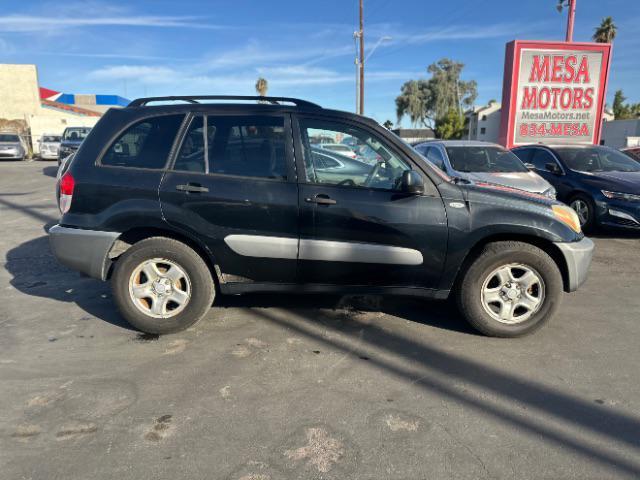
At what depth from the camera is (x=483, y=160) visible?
8188 mm

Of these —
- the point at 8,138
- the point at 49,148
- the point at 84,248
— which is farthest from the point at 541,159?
the point at 8,138

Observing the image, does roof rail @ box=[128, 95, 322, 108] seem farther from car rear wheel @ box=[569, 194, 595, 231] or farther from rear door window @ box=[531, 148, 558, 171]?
rear door window @ box=[531, 148, 558, 171]

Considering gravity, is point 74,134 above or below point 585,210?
above

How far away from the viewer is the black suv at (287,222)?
3.46 metres

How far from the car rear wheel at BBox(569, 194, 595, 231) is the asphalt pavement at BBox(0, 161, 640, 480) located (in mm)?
3206

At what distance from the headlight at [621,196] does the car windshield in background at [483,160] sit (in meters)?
1.32

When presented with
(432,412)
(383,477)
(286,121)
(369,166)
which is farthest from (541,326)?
(286,121)

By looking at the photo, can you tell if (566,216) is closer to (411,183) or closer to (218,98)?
(411,183)

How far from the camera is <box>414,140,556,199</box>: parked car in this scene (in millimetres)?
7293

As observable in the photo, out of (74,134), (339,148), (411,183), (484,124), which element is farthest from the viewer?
(484,124)

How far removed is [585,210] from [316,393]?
6524 mm

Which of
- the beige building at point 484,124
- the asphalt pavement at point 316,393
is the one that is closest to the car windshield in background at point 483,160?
the asphalt pavement at point 316,393

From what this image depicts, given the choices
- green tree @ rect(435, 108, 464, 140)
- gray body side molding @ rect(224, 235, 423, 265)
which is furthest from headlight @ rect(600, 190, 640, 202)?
green tree @ rect(435, 108, 464, 140)

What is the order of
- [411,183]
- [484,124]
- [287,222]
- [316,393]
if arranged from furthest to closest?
1. [484,124]
2. [287,222]
3. [411,183]
4. [316,393]
